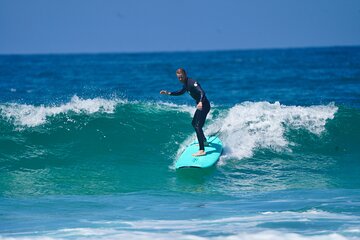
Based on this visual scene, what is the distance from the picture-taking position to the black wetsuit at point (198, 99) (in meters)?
10.5

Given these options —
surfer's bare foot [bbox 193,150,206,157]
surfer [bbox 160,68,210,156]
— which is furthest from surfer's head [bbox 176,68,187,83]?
surfer's bare foot [bbox 193,150,206,157]

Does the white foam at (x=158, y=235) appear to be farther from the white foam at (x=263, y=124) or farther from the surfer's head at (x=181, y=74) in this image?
the white foam at (x=263, y=124)

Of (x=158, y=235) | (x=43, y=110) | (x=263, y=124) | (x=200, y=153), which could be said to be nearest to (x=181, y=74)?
(x=200, y=153)

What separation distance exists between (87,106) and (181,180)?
463 cm

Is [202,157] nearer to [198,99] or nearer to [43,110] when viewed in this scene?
[198,99]

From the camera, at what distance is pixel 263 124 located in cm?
1359

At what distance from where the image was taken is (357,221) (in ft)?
25.4

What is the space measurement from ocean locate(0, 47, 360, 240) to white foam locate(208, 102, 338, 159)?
26mm

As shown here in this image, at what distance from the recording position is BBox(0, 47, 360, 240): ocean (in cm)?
772

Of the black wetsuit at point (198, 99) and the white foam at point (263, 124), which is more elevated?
the white foam at point (263, 124)

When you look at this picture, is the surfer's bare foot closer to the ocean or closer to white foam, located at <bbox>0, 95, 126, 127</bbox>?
the ocean

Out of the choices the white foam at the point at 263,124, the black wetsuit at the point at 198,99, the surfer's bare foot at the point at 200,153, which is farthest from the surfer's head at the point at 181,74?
the white foam at the point at 263,124

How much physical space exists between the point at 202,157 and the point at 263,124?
297cm

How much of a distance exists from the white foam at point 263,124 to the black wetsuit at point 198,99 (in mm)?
1546
